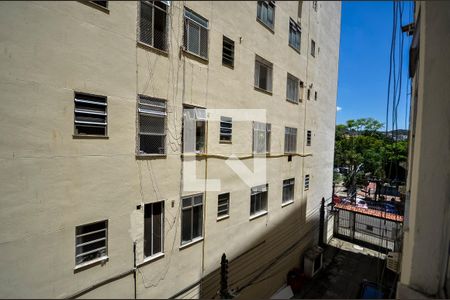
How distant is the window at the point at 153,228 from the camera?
551 cm

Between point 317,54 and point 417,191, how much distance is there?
539 inches

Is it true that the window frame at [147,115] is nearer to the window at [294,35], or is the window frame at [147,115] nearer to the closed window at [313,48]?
the window at [294,35]

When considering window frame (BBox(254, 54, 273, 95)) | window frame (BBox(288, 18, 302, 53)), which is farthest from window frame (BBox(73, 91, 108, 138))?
window frame (BBox(288, 18, 302, 53))

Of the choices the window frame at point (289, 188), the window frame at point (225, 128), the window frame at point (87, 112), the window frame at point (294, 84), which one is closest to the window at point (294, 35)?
the window frame at point (294, 84)

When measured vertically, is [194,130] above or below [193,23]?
below

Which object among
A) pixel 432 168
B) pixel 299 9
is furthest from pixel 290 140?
pixel 432 168

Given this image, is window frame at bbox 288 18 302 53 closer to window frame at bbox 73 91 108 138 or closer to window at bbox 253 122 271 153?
window at bbox 253 122 271 153

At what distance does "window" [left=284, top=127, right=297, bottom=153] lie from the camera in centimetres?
1048

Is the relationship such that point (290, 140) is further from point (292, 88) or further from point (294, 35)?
point (294, 35)

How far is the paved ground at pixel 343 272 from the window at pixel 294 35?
1081 centimetres

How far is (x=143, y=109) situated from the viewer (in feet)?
17.1

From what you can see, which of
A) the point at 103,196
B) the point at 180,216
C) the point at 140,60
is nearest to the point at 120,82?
the point at 140,60

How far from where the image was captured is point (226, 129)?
24.1ft

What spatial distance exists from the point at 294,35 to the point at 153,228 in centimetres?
1072
